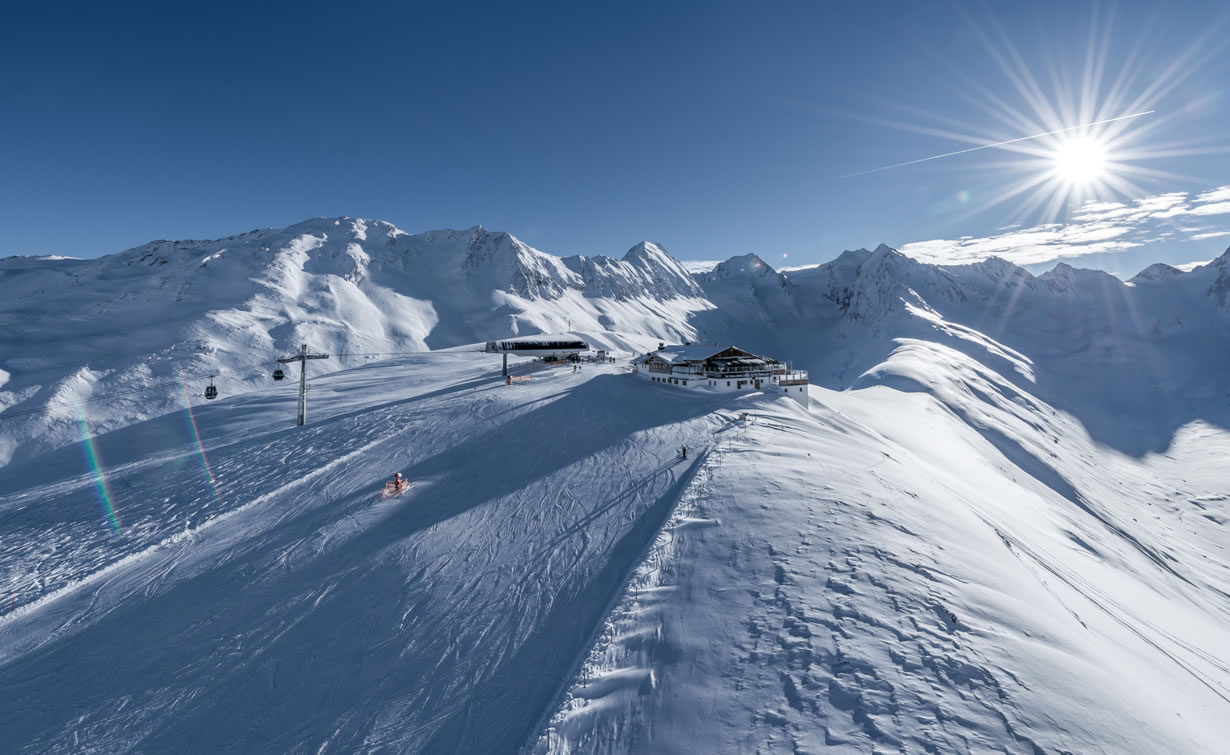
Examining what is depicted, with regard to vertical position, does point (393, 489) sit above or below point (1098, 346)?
above

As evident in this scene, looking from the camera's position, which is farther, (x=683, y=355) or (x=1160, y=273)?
(x=1160, y=273)

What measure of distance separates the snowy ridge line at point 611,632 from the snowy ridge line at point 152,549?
585 inches

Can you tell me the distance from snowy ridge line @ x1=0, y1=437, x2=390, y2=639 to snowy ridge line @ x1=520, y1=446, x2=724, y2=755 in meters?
14.9

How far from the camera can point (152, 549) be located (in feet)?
52.4

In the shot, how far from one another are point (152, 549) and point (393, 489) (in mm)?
7818

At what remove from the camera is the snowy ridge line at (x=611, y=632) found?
830cm

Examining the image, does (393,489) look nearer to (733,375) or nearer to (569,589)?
(569,589)

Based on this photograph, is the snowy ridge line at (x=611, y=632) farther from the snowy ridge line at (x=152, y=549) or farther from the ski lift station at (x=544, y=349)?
the ski lift station at (x=544, y=349)

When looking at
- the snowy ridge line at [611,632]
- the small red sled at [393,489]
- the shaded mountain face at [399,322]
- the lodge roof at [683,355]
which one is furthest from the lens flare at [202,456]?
Answer: the shaded mountain face at [399,322]

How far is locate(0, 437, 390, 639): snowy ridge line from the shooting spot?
43.6 ft

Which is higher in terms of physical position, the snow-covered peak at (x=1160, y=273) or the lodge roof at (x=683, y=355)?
the snow-covered peak at (x=1160, y=273)

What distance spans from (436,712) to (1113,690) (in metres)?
14.4

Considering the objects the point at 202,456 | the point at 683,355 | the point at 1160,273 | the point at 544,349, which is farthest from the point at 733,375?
the point at 1160,273

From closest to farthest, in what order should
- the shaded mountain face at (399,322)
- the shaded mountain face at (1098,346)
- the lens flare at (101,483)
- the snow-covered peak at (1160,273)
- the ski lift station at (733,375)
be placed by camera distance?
1. the lens flare at (101,483)
2. the ski lift station at (733,375)
3. the shaded mountain face at (399,322)
4. the shaded mountain face at (1098,346)
5. the snow-covered peak at (1160,273)
